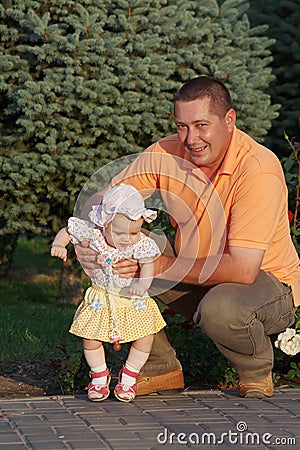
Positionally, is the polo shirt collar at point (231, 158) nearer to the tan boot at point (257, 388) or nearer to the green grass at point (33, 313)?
the tan boot at point (257, 388)

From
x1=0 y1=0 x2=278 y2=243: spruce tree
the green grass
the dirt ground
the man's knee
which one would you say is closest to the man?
the man's knee

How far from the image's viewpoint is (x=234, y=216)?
446 centimetres

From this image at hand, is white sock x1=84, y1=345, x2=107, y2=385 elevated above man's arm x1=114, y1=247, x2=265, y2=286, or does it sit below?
below

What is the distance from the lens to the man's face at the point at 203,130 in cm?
456

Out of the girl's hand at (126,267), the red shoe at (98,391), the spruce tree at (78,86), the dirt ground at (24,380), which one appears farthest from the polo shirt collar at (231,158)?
the spruce tree at (78,86)

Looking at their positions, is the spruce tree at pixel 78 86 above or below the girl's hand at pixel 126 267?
above

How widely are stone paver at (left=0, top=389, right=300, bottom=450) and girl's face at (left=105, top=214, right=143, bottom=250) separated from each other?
31.7 inches

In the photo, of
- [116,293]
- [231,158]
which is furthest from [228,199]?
[116,293]

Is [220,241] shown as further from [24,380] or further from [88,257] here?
[24,380]

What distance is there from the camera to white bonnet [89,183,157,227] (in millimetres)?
4320

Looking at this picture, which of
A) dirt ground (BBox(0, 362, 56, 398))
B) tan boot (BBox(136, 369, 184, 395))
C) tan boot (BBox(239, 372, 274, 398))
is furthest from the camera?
dirt ground (BBox(0, 362, 56, 398))

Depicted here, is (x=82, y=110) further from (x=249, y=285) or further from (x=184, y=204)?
(x=249, y=285)

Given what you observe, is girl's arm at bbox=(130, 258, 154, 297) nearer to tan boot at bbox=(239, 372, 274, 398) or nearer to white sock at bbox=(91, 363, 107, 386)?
white sock at bbox=(91, 363, 107, 386)

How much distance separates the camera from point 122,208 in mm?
4320
